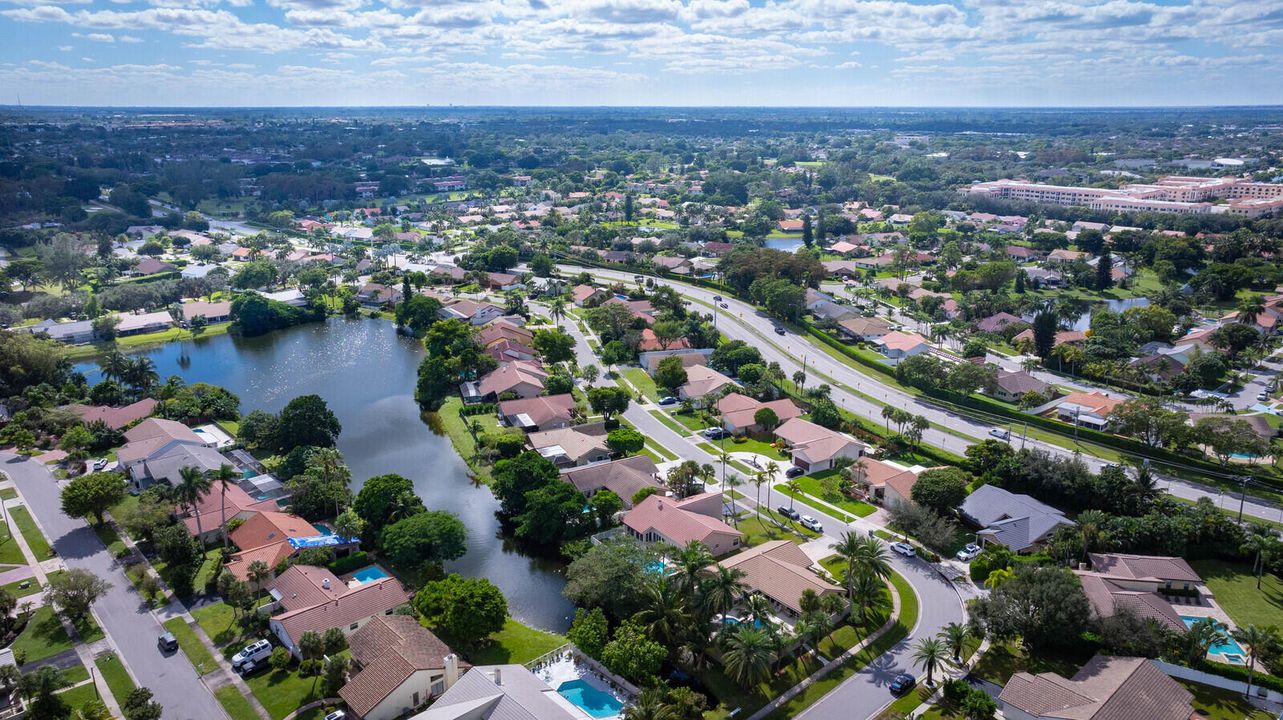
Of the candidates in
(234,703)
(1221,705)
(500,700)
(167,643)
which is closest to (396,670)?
(500,700)

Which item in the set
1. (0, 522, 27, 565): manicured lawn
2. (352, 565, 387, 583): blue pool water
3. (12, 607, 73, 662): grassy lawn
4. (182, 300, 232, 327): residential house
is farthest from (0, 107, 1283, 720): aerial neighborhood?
(352, 565, 387, 583): blue pool water

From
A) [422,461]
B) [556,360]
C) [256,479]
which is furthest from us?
[556,360]

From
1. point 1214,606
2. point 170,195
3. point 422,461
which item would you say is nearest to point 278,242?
point 170,195

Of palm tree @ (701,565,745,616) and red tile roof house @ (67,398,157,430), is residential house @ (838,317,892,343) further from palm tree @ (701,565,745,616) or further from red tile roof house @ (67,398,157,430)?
red tile roof house @ (67,398,157,430)

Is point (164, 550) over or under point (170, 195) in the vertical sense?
under

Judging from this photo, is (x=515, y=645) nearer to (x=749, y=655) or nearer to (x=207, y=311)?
(x=749, y=655)

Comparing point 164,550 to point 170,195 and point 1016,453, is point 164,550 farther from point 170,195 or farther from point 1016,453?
point 170,195

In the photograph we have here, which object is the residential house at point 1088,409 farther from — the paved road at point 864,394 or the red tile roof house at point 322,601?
the red tile roof house at point 322,601
